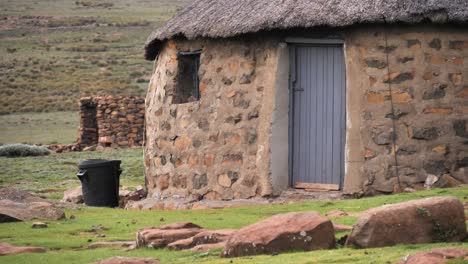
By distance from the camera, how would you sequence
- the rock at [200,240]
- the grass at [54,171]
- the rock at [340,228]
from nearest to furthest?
1. the rock at [200,240]
2. the rock at [340,228]
3. the grass at [54,171]

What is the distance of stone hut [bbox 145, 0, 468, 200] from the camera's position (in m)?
14.9

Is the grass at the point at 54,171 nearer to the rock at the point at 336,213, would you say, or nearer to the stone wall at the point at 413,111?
the stone wall at the point at 413,111

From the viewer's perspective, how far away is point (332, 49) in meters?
15.5

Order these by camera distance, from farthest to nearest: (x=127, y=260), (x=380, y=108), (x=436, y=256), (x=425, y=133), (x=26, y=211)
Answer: (x=380, y=108) < (x=425, y=133) < (x=26, y=211) < (x=127, y=260) < (x=436, y=256)

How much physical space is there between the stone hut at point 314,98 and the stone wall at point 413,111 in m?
0.01

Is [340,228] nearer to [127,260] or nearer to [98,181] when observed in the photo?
[127,260]

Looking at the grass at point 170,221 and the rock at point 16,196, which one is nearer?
the grass at point 170,221

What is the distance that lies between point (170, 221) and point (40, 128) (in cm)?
2853

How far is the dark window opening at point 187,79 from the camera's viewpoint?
17188 mm

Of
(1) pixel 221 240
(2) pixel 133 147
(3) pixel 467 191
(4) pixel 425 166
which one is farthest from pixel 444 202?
(2) pixel 133 147

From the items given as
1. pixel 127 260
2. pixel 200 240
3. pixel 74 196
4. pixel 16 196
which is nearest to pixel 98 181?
pixel 74 196

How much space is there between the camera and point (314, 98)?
51.3ft

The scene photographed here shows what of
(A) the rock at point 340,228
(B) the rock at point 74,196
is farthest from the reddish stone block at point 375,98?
(B) the rock at point 74,196

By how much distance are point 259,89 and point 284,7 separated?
1.17 m
